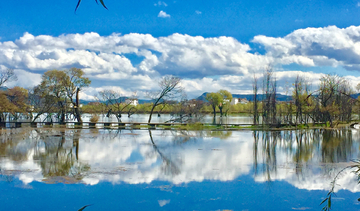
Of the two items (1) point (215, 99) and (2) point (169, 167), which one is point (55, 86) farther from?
(1) point (215, 99)

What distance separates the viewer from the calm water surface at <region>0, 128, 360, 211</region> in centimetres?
850

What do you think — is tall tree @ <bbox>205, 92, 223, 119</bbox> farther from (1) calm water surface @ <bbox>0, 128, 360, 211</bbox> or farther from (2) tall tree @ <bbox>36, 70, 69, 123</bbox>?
(1) calm water surface @ <bbox>0, 128, 360, 211</bbox>

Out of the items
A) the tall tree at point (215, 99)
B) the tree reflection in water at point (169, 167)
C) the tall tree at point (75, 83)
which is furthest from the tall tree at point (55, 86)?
the tall tree at point (215, 99)

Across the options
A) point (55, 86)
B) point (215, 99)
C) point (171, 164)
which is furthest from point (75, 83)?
point (215, 99)

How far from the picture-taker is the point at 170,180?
10.8 m

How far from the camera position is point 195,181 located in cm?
1068

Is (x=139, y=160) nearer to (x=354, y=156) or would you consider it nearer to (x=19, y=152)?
(x=19, y=152)

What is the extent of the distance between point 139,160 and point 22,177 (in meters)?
4.96

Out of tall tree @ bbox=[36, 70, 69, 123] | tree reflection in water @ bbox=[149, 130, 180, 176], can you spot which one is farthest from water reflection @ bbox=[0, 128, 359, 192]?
tall tree @ bbox=[36, 70, 69, 123]

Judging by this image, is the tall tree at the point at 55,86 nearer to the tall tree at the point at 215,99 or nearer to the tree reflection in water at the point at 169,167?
the tree reflection in water at the point at 169,167

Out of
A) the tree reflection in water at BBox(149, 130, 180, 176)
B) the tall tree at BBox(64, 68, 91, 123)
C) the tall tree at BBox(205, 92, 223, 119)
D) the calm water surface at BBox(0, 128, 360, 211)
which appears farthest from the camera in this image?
the tall tree at BBox(205, 92, 223, 119)

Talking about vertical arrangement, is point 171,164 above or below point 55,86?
below

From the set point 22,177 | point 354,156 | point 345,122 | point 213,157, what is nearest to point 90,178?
point 22,177

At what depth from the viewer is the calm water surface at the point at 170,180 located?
27.9ft
